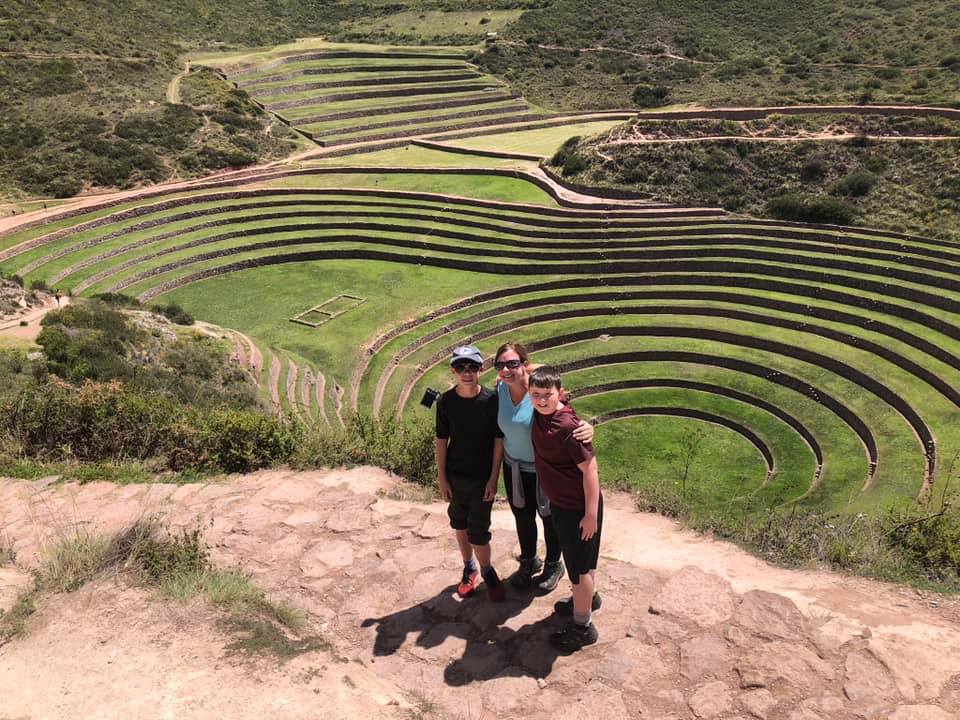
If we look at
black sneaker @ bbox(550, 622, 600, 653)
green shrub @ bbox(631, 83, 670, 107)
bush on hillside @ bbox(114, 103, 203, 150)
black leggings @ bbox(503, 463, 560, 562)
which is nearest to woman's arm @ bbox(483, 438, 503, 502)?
black leggings @ bbox(503, 463, 560, 562)

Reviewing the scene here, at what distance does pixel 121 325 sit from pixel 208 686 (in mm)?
15526

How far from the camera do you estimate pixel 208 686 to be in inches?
177

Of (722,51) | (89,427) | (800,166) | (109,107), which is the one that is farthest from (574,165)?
(722,51)

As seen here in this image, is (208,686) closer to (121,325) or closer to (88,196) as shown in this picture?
(121,325)

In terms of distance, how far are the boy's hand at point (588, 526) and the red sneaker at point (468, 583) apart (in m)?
1.34

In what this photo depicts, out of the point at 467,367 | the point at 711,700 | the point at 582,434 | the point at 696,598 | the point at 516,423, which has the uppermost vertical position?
the point at 467,367

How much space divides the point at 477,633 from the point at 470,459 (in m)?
1.32

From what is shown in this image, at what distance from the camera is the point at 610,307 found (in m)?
22.8

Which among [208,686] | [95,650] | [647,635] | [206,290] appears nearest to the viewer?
[208,686]

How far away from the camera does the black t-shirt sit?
5450 millimetres

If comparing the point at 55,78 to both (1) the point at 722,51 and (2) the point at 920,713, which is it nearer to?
(1) the point at 722,51

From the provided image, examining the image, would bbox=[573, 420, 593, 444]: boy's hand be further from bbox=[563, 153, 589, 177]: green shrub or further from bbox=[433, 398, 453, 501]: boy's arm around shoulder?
bbox=[563, 153, 589, 177]: green shrub

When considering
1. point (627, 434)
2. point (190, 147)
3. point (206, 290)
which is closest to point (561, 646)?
point (627, 434)

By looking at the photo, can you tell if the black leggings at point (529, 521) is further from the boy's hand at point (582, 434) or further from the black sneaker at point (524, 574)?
the boy's hand at point (582, 434)
